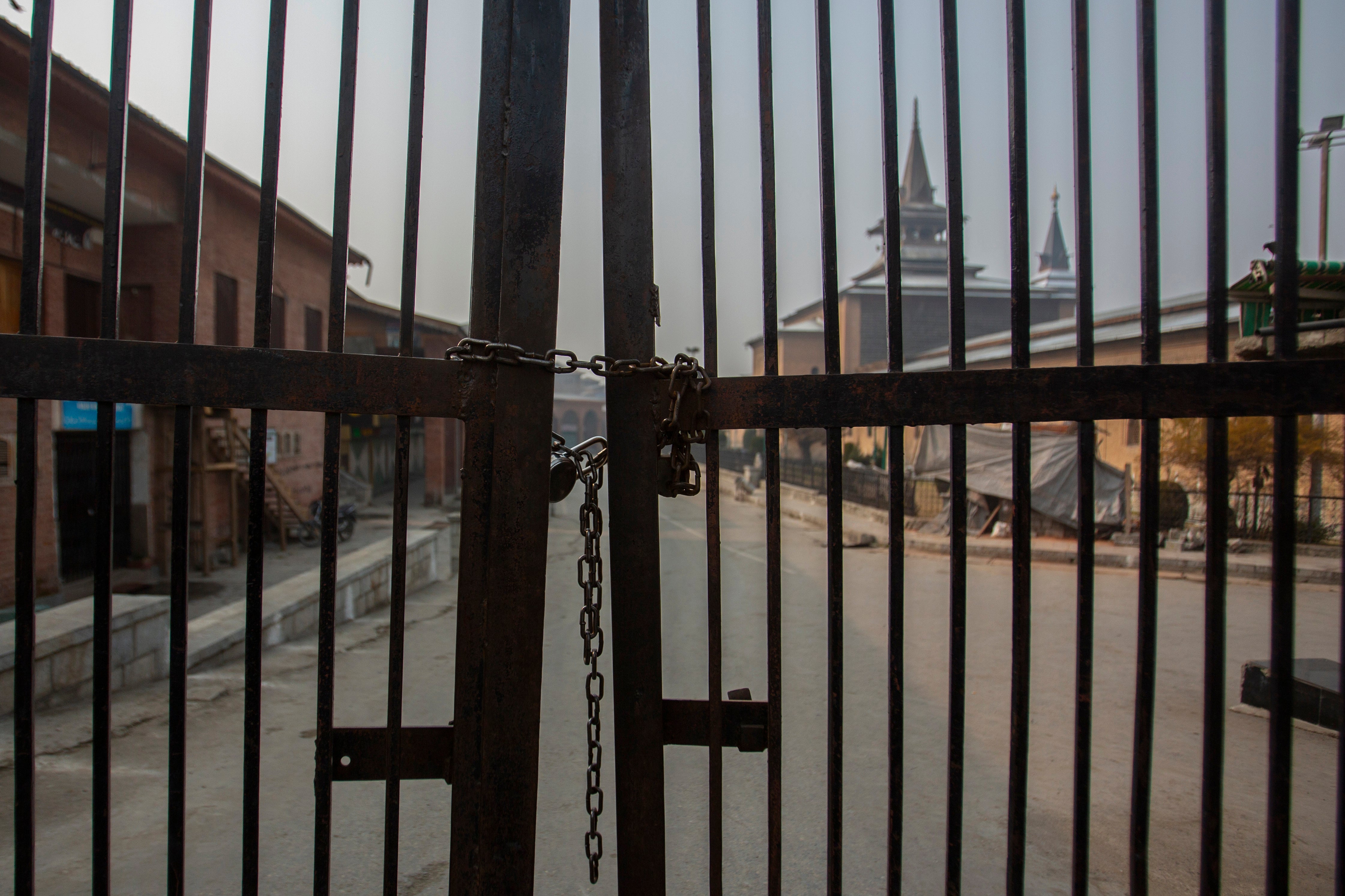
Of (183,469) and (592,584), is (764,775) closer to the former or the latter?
(592,584)

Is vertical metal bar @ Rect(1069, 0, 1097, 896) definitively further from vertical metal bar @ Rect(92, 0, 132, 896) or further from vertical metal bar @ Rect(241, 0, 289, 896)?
vertical metal bar @ Rect(92, 0, 132, 896)

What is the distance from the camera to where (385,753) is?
165 centimetres

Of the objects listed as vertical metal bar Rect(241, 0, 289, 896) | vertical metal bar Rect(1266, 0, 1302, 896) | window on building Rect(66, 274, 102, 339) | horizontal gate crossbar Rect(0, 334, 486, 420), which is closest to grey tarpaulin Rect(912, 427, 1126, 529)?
vertical metal bar Rect(1266, 0, 1302, 896)

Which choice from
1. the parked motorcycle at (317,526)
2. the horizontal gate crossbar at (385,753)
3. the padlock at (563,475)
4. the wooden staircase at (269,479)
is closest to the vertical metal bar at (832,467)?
the padlock at (563,475)

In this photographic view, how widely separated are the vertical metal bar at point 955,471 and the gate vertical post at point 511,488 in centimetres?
89

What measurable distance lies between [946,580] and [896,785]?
9.92 metres

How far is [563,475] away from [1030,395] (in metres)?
1.08

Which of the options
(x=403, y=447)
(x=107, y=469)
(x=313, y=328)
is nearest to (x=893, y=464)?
(x=403, y=447)

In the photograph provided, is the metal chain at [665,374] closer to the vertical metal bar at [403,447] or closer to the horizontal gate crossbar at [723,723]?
the vertical metal bar at [403,447]

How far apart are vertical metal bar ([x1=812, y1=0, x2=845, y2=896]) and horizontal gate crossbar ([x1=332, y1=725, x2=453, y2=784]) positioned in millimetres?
873

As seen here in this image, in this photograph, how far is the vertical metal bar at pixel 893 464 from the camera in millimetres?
Result: 1626

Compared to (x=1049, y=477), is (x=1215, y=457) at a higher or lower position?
higher

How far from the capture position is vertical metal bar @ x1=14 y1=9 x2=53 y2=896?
58.9 inches

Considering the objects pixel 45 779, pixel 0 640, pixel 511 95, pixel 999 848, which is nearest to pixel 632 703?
pixel 511 95
